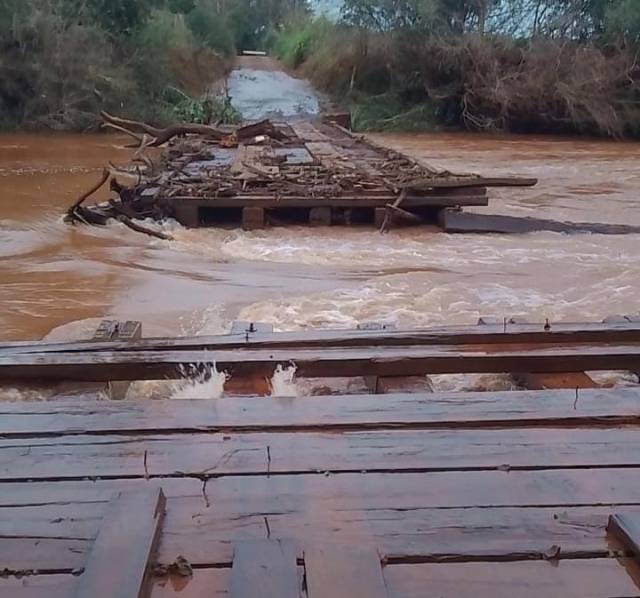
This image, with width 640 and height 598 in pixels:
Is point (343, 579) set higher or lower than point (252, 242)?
higher

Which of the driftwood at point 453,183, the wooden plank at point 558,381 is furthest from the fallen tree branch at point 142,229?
the wooden plank at point 558,381

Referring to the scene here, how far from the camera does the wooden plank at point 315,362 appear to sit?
3.24 meters

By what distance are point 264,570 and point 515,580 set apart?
1.77 feet

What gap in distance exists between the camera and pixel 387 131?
81.4 ft

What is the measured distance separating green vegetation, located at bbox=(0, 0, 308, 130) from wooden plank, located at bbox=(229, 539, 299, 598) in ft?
68.3

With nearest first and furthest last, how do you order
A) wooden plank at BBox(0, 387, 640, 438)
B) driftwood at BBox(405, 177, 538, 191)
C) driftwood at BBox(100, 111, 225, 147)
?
wooden plank at BBox(0, 387, 640, 438) → driftwood at BBox(405, 177, 538, 191) → driftwood at BBox(100, 111, 225, 147)

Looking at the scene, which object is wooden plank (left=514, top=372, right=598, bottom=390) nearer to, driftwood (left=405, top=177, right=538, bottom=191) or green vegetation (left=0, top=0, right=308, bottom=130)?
driftwood (left=405, top=177, right=538, bottom=191)

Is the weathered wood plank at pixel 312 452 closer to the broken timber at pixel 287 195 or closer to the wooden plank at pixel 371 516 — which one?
the wooden plank at pixel 371 516

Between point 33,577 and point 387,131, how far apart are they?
23.8 meters

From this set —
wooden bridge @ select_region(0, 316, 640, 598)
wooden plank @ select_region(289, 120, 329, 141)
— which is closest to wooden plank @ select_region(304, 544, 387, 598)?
wooden bridge @ select_region(0, 316, 640, 598)

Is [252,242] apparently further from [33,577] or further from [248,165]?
[33,577]

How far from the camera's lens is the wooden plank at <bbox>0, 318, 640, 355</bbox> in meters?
3.47

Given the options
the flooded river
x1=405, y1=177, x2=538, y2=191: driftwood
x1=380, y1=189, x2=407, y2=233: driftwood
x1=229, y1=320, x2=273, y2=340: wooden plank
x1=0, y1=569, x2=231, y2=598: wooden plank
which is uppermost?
x1=0, y1=569, x2=231, y2=598: wooden plank

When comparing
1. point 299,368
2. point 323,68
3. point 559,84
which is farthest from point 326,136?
point 299,368
